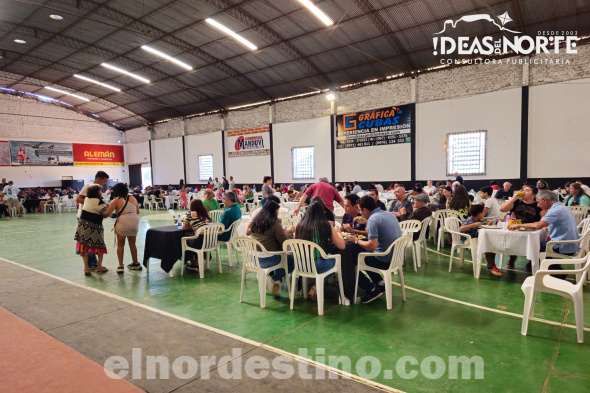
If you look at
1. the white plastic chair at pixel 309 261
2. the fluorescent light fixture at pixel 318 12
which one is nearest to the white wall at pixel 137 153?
the fluorescent light fixture at pixel 318 12

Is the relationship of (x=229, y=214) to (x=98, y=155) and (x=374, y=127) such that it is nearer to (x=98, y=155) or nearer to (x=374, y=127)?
(x=374, y=127)

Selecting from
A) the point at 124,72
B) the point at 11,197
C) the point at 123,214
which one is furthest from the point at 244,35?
the point at 11,197

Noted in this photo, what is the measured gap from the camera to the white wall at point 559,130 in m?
9.97

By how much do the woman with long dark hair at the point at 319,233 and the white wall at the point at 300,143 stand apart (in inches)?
459

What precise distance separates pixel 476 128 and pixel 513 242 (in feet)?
28.2

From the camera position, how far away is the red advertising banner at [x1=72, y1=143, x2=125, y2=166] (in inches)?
893

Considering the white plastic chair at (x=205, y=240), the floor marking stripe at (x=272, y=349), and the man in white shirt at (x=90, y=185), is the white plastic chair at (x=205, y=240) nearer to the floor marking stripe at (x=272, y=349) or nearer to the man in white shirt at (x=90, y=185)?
the floor marking stripe at (x=272, y=349)

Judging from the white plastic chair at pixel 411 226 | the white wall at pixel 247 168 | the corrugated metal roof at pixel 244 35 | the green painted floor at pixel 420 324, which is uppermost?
the corrugated metal roof at pixel 244 35

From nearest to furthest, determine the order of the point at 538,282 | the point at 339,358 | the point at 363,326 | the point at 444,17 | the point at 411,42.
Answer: the point at 339,358 < the point at 538,282 < the point at 363,326 < the point at 444,17 < the point at 411,42

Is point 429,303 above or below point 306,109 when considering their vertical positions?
below

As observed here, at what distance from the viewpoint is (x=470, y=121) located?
38.3ft

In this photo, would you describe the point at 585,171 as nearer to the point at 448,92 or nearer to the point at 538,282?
the point at 448,92

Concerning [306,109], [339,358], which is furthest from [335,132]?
[339,358]

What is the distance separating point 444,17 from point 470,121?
3.69 metres
